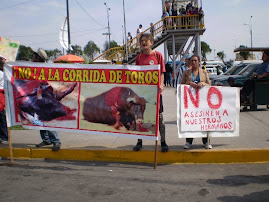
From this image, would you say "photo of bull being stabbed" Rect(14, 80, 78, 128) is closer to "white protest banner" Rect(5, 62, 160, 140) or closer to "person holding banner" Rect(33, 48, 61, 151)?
"white protest banner" Rect(5, 62, 160, 140)

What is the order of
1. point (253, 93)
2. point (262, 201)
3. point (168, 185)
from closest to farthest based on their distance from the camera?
1. point (262, 201)
2. point (168, 185)
3. point (253, 93)

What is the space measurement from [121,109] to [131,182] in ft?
4.70

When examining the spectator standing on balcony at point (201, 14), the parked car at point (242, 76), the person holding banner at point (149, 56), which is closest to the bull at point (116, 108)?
the person holding banner at point (149, 56)

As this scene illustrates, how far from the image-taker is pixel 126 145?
19.8 feet

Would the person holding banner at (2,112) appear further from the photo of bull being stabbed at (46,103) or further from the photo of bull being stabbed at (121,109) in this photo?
the photo of bull being stabbed at (121,109)

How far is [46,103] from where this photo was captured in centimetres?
560

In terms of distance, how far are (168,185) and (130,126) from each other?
1408mm

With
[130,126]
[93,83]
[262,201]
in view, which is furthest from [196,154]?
[93,83]

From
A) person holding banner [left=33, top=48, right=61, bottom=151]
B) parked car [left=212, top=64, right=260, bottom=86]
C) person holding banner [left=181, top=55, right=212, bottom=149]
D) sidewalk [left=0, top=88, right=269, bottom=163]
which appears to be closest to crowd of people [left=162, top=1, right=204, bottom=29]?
parked car [left=212, top=64, right=260, bottom=86]

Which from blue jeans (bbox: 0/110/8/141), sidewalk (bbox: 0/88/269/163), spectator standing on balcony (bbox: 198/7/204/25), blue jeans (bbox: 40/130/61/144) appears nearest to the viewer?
sidewalk (bbox: 0/88/269/163)

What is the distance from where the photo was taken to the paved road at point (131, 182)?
3738 millimetres

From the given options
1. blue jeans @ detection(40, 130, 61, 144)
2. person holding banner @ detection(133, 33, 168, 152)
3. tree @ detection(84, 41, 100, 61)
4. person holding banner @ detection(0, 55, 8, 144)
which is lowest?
blue jeans @ detection(40, 130, 61, 144)

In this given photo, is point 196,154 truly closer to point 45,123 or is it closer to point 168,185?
point 168,185

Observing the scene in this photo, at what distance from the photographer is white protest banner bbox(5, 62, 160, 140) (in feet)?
16.7
